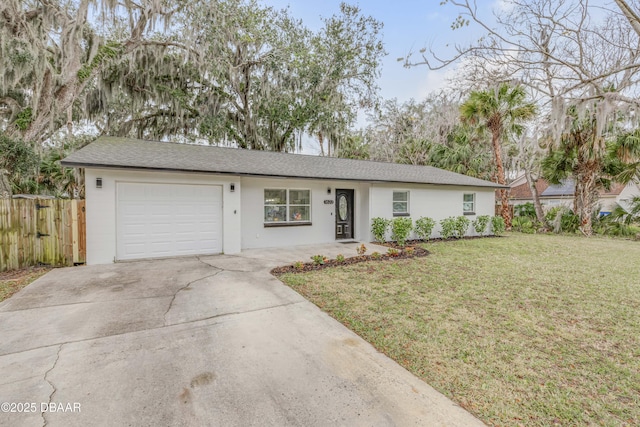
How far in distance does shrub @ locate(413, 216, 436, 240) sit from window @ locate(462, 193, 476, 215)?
A: 9.09 feet

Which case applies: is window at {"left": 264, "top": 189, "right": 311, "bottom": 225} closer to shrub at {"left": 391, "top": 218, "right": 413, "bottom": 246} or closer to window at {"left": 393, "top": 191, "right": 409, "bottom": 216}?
shrub at {"left": 391, "top": 218, "right": 413, "bottom": 246}

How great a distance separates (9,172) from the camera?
811 cm

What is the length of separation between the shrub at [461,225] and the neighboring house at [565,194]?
30.5 ft

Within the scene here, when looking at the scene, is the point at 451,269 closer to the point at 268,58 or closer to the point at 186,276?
the point at 186,276

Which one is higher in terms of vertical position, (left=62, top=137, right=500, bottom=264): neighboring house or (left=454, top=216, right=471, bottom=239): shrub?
(left=62, top=137, right=500, bottom=264): neighboring house

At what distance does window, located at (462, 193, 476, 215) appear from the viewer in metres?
12.9

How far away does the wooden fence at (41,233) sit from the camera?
6.17 metres

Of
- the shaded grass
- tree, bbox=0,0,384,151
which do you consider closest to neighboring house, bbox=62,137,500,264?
the shaded grass

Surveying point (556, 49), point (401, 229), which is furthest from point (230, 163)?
point (556, 49)

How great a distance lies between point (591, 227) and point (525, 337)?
558 inches

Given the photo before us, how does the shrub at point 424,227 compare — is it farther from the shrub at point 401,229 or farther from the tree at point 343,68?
the tree at point 343,68

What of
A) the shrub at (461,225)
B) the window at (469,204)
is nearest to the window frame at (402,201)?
the shrub at (461,225)

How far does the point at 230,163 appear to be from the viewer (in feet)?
29.3

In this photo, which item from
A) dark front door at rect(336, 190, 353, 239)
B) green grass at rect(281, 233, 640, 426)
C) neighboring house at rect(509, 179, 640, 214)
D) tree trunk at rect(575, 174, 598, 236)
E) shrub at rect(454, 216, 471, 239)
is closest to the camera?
green grass at rect(281, 233, 640, 426)
